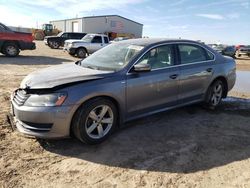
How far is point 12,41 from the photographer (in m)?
16.9

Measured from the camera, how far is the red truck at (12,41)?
53.9 ft

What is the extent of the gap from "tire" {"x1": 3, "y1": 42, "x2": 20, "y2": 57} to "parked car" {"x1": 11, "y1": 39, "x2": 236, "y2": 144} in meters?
12.7

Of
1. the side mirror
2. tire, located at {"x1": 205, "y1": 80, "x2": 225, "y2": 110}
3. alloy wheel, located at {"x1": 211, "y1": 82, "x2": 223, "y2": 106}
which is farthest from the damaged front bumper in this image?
alloy wheel, located at {"x1": 211, "y1": 82, "x2": 223, "y2": 106}

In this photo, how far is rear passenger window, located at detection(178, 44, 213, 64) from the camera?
19.0 feet

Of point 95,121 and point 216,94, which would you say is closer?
point 95,121

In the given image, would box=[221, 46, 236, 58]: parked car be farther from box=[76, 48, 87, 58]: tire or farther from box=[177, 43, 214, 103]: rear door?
box=[177, 43, 214, 103]: rear door

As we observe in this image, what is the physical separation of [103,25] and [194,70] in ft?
176

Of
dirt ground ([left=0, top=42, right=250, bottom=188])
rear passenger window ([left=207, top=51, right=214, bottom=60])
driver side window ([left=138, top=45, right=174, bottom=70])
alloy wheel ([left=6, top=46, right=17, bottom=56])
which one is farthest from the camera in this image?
alloy wheel ([left=6, top=46, right=17, bottom=56])

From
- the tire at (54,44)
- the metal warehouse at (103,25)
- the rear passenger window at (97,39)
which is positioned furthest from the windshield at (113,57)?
the metal warehouse at (103,25)

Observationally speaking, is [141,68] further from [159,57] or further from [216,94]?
[216,94]

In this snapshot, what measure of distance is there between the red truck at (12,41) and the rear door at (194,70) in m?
13.2

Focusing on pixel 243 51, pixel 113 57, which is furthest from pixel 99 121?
pixel 243 51

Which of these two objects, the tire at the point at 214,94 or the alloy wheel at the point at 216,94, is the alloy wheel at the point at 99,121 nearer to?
the tire at the point at 214,94

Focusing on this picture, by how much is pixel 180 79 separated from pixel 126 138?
5.29 ft
